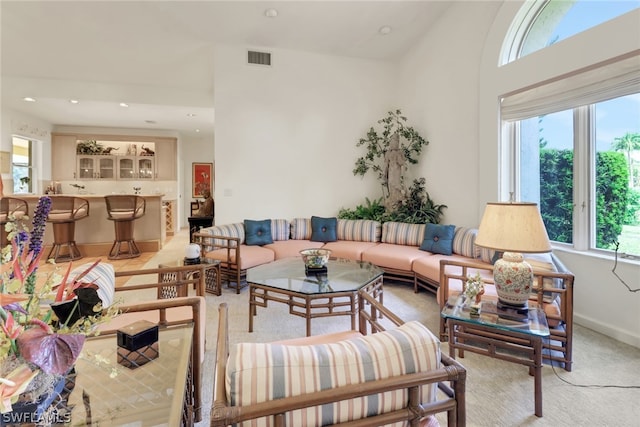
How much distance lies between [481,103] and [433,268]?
7.27 ft

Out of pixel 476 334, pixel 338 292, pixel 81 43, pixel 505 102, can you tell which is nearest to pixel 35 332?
pixel 338 292

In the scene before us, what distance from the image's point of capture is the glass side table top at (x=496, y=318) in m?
1.74

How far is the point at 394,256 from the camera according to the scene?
387cm

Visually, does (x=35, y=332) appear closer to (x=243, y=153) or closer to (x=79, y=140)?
(x=243, y=153)

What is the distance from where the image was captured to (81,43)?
4.66 meters

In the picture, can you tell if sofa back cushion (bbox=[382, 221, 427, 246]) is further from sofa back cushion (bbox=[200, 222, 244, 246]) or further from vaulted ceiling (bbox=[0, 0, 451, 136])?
vaulted ceiling (bbox=[0, 0, 451, 136])

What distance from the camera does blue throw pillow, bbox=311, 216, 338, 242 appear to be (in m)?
4.79

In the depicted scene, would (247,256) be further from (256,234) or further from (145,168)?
(145,168)

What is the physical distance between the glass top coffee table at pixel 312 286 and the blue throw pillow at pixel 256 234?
4.23 ft

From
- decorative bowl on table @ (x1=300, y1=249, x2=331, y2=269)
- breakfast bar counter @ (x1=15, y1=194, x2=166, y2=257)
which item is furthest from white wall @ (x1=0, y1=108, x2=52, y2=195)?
decorative bowl on table @ (x1=300, y1=249, x2=331, y2=269)

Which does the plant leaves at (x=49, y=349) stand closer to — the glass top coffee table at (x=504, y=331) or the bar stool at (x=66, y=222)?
the glass top coffee table at (x=504, y=331)

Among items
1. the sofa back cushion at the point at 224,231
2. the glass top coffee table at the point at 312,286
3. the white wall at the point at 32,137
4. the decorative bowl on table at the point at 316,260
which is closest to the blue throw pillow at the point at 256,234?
the sofa back cushion at the point at 224,231

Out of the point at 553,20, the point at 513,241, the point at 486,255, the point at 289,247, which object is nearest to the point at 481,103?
the point at 553,20

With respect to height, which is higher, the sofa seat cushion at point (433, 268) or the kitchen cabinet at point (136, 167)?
the kitchen cabinet at point (136, 167)
